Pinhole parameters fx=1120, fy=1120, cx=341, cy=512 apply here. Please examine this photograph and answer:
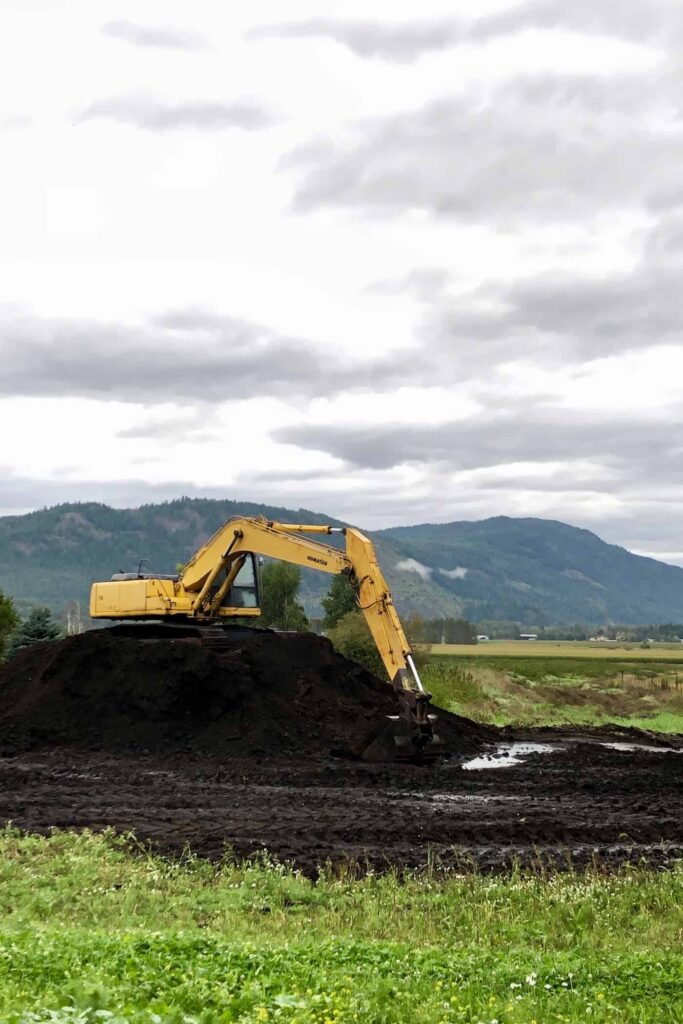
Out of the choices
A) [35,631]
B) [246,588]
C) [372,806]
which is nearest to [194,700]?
[246,588]

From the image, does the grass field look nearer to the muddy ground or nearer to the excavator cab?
the excavator cab

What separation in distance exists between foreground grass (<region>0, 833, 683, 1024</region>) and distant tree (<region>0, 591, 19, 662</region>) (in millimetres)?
37833

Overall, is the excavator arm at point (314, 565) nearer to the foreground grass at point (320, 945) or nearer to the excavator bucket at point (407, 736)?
the excavator bucket at point (407, 736)

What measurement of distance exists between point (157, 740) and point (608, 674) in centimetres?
4032

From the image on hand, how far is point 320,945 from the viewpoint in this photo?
9.55 m

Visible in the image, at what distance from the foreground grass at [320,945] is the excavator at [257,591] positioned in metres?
10.4

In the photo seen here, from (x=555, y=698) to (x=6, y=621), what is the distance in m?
24.7

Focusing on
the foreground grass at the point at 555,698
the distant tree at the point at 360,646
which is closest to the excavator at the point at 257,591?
the foreground grass at the point at 555,698

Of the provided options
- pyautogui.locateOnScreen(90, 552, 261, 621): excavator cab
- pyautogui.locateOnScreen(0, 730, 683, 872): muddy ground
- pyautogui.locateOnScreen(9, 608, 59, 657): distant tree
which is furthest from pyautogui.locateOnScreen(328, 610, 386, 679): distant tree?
pyautogui.locateOnScreen(0, 730, 683, 872): muddy ground

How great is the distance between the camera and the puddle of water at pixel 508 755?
2495 centimetres

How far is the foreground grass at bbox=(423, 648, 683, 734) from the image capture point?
39562mm

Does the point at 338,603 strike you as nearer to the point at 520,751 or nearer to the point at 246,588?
the point at 246,588

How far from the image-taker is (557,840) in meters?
15.8

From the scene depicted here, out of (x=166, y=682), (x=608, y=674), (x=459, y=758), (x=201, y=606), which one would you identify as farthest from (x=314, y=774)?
(x=608, y=674)
